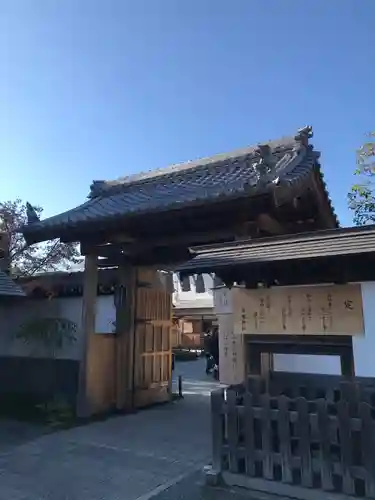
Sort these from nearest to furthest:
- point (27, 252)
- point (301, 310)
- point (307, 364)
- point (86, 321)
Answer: point (301, 310), point (307, 364), point (86, 321), point (27, 252)

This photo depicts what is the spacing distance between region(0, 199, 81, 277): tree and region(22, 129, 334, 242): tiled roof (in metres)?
7.91

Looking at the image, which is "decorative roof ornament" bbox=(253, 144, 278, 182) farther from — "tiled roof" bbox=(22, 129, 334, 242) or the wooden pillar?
the wooden pillar

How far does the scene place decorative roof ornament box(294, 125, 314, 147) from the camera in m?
8.00

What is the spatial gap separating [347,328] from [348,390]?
0.82 metres

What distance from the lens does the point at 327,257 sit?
183 inches

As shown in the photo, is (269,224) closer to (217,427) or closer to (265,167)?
(265,167)

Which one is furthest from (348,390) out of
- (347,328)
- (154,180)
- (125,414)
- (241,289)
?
(154,180)

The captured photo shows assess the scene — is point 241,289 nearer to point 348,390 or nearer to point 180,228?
point 348,390

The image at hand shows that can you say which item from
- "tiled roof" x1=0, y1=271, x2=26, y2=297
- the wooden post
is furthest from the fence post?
"tiled roof" x1=0, y1=271, x2=26, y2=297

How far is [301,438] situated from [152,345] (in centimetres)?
593

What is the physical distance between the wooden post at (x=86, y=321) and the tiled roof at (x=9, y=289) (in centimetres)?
160

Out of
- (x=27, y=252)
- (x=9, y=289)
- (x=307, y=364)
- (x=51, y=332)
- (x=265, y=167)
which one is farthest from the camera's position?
(x=27, y=252)

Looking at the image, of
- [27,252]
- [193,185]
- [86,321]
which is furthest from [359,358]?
[27,252]

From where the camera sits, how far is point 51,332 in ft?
30.0
